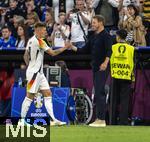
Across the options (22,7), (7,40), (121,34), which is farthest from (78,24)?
(121,34)

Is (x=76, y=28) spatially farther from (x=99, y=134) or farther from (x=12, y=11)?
Answer: (x=99, y=134)

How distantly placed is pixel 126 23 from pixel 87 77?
1.67 meters

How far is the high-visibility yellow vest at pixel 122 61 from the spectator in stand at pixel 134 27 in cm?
128

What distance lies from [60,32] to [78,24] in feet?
1.68

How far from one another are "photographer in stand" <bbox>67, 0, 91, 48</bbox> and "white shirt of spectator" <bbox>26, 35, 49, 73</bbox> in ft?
8.66

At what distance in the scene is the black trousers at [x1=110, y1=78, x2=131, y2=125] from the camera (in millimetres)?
14609

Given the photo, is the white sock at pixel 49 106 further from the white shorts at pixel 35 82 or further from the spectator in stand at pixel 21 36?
the spectator in stand at pixel 21 36

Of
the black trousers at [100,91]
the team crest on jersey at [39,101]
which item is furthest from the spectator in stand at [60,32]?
the black trousers at [100,91]

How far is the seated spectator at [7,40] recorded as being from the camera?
16.9 metres

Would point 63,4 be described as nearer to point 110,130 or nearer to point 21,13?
point 21,13

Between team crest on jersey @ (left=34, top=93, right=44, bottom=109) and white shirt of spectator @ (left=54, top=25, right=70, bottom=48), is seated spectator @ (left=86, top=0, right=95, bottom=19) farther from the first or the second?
team crest on jersey @ (left=34, top=93, right=44, bottom=109)

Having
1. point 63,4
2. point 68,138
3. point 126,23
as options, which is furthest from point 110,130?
point 63,4

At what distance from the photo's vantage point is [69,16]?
55.8 ft

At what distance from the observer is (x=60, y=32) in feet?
55.2
